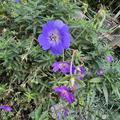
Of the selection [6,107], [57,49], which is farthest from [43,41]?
[6,107]

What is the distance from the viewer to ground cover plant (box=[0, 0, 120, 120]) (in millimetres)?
1915

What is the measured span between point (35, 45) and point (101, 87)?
434 millimetres

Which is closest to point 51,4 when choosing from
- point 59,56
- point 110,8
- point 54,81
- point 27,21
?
point 27,21

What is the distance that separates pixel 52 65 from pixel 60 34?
172mm

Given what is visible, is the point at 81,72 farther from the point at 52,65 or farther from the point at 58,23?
the point at 58,23

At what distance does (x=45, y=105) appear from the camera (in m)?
1.95

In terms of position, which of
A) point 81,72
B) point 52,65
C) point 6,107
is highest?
point 81,72

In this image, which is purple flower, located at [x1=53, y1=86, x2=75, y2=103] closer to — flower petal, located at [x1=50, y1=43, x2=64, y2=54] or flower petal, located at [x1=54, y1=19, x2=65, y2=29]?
flower petal, located at [x1=50, y1=43, x2=64, y2=54]

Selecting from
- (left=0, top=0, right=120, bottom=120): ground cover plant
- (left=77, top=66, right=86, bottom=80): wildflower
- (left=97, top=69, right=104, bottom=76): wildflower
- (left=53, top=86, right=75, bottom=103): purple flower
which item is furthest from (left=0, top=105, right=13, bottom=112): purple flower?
(left=97, top=69, right=104, bottom=76): wildflower

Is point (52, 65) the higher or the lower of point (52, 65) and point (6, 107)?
the higher

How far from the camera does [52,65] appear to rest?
6.36 ft

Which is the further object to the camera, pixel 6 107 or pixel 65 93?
pixel 6 107

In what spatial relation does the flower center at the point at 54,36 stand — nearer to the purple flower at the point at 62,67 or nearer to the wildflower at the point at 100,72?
the purple flower at the point at 62,67

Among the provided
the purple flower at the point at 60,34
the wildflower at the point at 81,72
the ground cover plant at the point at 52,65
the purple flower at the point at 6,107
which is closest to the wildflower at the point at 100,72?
the ground cover plant at the point at 52,65
